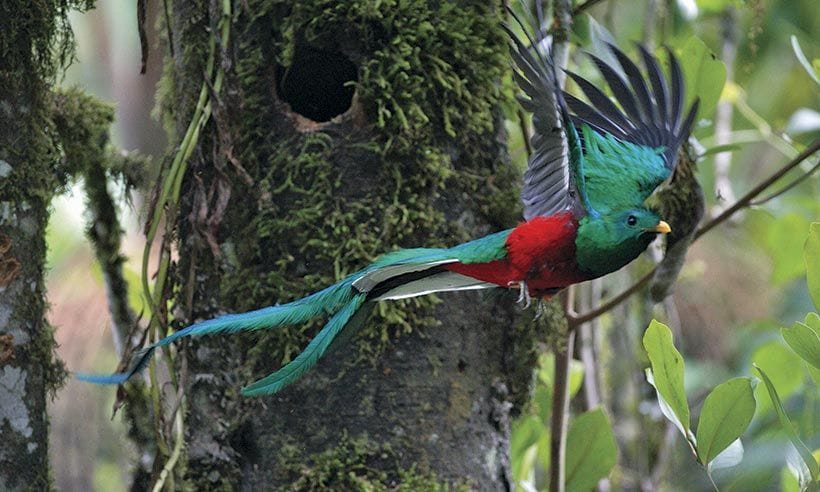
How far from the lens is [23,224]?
1.96 metres

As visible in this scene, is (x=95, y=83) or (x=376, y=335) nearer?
(x=376, y=335)

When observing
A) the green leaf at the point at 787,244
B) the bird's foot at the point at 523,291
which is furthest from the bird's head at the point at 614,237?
the green leaf at the point at 787,244

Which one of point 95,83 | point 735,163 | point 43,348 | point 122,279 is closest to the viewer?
point 43,348

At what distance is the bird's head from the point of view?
1854mm

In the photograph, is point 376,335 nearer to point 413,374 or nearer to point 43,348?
point 413,374

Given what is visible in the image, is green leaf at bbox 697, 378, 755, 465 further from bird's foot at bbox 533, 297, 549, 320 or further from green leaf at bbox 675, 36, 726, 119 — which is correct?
green leaf at bbox 675, 36, 726, 119

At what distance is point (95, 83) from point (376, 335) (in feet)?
20.7

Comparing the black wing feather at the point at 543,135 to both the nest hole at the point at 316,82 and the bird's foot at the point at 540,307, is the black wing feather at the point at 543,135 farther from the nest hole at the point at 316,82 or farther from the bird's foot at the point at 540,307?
the nest hole at the point at 316,82

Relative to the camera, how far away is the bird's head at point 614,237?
1.85 metres

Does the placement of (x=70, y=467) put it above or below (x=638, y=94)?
above

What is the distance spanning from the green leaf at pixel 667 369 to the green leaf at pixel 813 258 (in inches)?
9.9

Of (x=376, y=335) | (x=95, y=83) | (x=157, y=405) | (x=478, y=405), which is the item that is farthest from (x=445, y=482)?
(x=95, y=83)

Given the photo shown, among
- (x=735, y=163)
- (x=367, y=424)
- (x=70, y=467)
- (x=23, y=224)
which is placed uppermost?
(x=735, y=163)

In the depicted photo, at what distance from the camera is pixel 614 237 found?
1869 millimetres
